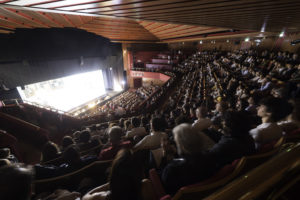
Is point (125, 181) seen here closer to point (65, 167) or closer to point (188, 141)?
point (188, 141)

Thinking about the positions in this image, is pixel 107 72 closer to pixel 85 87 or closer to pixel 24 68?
pixel 85 87

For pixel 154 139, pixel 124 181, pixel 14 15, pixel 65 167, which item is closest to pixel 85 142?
pixel 65 167

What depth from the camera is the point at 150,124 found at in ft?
10.8

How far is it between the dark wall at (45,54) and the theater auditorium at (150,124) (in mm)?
57

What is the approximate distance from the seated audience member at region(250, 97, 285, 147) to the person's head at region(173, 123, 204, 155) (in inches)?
37.2

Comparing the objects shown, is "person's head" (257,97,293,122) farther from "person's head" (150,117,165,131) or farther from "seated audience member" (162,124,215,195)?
"person's head" (150,117,165,131)

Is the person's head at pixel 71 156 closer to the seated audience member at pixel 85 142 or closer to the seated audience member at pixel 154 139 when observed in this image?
the seated audience member at pixel 154 139

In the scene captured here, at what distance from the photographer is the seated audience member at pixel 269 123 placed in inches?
60.1

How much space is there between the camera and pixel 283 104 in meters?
1.75

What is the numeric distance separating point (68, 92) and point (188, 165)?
1289 cm

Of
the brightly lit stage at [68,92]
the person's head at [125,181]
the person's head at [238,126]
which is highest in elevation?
the person's head at [238,126]

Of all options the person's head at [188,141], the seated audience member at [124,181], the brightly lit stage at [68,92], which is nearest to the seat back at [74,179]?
the seated audience member at [124,181]

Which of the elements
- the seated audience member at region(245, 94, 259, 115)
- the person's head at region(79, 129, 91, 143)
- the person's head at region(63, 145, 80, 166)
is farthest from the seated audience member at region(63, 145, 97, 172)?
the seated audience member at region(245, 94, 259, 115)

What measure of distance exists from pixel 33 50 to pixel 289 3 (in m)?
10.8
